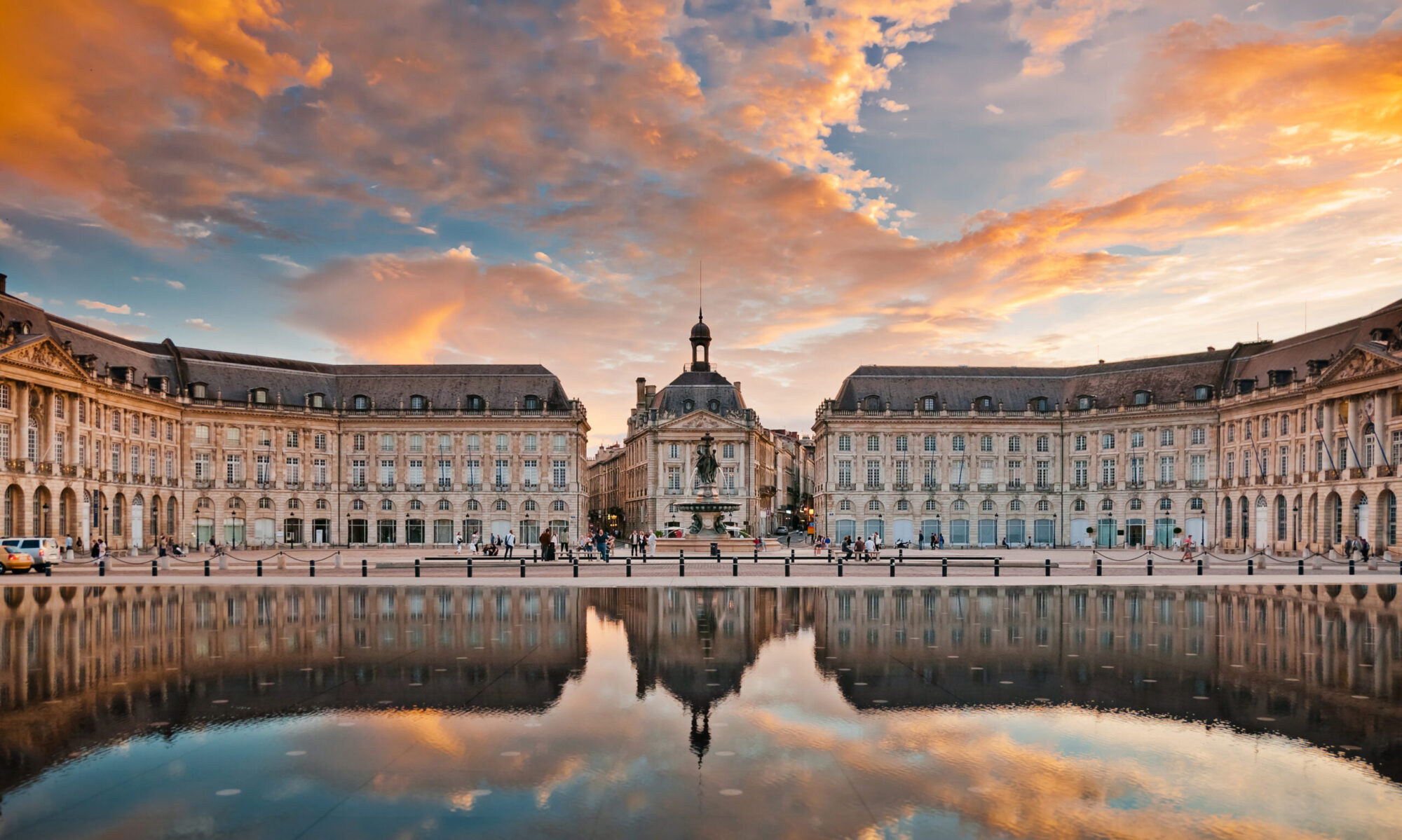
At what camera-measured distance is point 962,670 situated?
1714 cm

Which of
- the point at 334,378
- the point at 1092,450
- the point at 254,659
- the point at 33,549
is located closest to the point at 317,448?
the point at 334,378

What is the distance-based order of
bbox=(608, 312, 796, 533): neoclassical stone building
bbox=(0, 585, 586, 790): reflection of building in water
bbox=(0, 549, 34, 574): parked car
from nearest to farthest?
bbox=(0, 585, 586, 790): reflection of building in water → bbox=(0, 549, 34, 574): parked car → bbox=(608, 312, 796, 533): neoclassical stone building

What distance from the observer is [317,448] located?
297ft

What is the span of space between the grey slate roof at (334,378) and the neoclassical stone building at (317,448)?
0.14 m

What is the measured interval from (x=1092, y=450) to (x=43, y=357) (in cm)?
8569

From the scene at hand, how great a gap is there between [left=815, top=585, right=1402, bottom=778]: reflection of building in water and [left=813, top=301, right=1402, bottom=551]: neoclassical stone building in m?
49.5

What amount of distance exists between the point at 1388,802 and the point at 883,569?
3740 centimetres

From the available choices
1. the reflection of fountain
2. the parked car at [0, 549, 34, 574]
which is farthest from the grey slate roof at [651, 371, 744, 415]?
the parked car at [0, 549, 34, 574]

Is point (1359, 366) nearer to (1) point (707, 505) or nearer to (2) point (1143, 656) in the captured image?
(1) point (707, 505)

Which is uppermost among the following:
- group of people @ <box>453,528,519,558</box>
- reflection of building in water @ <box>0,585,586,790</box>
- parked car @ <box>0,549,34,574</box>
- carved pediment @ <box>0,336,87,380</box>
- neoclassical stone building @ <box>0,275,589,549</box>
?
carved pediment @ <box>0,336,87,380</box>

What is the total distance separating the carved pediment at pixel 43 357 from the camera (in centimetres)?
6038

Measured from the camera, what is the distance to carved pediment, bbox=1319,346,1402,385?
61.1 m

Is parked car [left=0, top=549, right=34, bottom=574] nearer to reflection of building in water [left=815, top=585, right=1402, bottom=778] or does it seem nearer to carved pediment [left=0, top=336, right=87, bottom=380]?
carved pediment [left=0, top=336, right=87, bottom=380]

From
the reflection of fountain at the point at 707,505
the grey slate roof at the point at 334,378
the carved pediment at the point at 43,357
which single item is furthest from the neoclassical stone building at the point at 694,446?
the carved pediment at the point at 43,357
